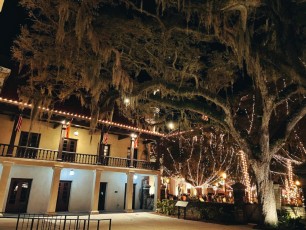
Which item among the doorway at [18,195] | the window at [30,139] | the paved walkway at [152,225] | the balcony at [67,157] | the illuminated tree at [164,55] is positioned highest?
the illuminated tree at [164,55]

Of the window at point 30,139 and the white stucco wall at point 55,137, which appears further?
the window at point 30,139

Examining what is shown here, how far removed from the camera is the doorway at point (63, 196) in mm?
16656

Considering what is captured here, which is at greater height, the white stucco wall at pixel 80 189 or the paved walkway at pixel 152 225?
the white stucco wall at pixel 80 189

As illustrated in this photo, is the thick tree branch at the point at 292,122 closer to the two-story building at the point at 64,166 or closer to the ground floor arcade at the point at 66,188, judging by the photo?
the two-story building at the point at 64,166

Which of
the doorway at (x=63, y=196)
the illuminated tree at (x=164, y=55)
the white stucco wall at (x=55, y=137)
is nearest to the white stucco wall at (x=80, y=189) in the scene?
the doorway at (x=63, y=196)

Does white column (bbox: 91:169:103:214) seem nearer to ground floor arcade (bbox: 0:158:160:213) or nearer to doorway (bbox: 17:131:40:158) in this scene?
ground floor arcade (bbox: 0:158:160:213)

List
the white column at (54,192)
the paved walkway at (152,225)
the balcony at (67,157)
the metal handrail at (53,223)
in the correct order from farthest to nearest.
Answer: the balcony at (67,157)
the white column at (54,192)
the paved walkway at (152,225)
the metal handrail at (53,223)

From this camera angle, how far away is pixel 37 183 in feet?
52.0

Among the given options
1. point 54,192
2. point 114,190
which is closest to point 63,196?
point 54,192

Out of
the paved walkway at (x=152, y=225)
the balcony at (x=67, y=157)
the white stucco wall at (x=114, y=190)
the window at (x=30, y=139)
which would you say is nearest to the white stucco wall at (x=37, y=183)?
the balcony at (x=67, y=157)

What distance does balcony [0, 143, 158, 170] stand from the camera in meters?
14.5

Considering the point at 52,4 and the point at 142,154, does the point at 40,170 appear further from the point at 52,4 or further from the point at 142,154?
the point at 52,4

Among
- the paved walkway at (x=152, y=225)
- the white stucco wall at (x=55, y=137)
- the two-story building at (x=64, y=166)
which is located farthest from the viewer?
the white stucco wall at (x=55, y=137)

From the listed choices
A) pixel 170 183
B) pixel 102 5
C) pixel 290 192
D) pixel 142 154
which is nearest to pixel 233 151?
pixel 290 192
